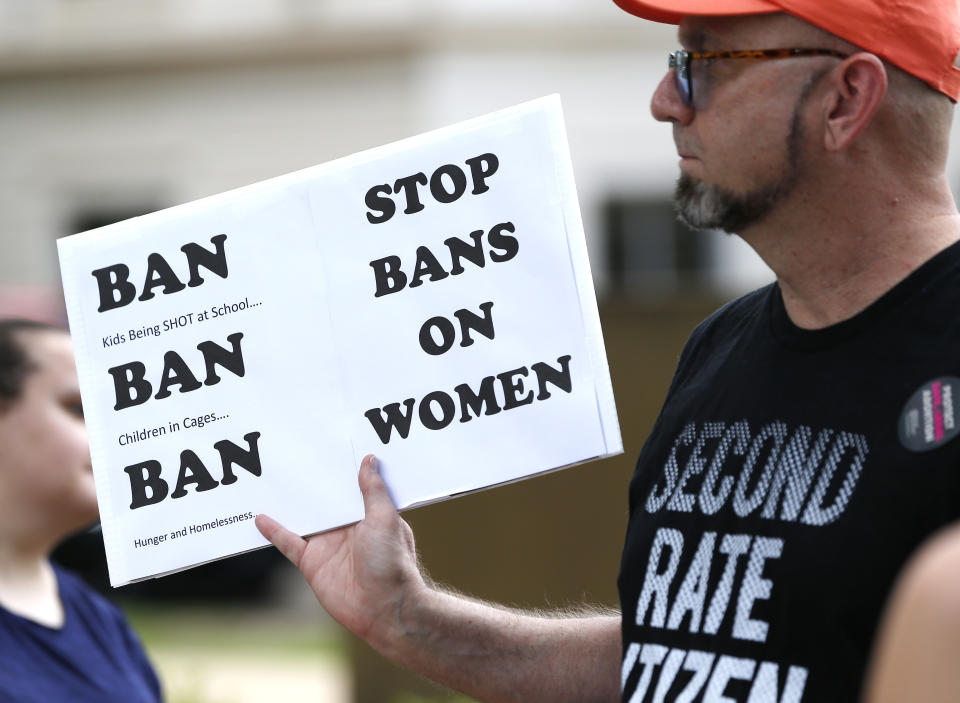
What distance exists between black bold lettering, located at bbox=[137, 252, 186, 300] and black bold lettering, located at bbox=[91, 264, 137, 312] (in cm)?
2

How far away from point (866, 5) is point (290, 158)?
1424 cm

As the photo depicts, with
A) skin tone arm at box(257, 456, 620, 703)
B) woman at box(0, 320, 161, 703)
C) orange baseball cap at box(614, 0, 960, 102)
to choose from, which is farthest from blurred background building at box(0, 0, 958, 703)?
orange baseball cap at box(614, 0, 960, 102)

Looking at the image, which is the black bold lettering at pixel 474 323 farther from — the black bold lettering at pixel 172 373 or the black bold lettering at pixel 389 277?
the black bold lettering at pixel 172 373

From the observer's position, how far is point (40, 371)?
3.58 m

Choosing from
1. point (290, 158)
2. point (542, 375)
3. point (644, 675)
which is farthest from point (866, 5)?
point (290, 158)

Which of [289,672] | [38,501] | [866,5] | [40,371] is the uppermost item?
[866,5]

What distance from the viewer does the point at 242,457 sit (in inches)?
94.1

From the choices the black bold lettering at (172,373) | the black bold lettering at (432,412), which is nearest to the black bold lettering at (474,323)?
the black bold lettering at (432,412)

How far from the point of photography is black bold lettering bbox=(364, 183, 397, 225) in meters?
2.38

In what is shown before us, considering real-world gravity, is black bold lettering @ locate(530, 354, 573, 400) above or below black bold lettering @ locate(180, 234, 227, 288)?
below

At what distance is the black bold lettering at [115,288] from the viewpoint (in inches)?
96.2

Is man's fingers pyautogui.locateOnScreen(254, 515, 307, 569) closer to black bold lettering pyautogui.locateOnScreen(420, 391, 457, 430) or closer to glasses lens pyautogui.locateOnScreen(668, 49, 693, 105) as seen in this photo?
black bold lettering pyautogui.locateOnScreen(420, 391, 457, 430)

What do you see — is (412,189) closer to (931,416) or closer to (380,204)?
(380,204)

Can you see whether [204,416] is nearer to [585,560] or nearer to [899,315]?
[899,315]
